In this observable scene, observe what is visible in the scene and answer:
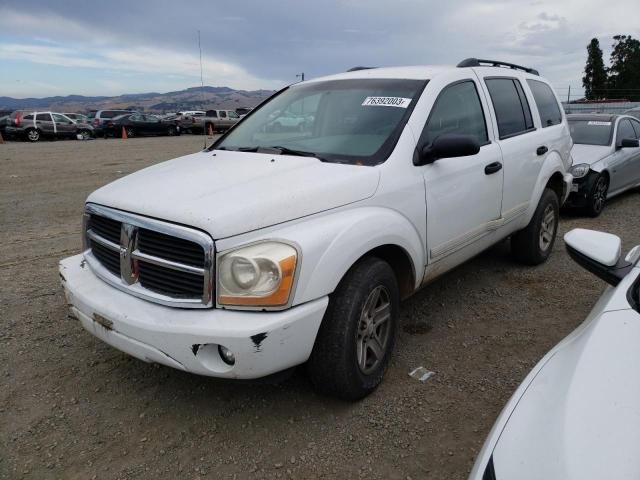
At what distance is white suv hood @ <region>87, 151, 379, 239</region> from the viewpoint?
2391 mm

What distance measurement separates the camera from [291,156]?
314 centimetres

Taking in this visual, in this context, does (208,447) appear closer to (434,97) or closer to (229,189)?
(229,189)

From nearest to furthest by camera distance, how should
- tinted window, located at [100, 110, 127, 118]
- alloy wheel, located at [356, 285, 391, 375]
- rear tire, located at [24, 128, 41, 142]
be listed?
alloy wheel, located at [356, 285, 391, 375] < rear tire, located at [24, 128, 41, 142] < tinted window, located at [100, 110, 127, 118]

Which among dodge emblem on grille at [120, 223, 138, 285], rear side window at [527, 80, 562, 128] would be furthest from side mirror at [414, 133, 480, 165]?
rear side window at [527, 80, 562, 128]

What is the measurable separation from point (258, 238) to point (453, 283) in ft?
9.20

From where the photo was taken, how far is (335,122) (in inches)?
135

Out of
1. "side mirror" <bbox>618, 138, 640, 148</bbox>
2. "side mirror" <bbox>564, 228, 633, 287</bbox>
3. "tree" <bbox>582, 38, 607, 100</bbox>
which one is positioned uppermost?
"tree" <bbox>582, 38, 607, 100</bbox>

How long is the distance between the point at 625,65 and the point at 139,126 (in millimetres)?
49753

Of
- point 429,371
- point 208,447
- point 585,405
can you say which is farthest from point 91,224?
point 585,405

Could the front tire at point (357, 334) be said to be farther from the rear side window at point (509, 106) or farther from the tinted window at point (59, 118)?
the tinted window at point (59, 118)

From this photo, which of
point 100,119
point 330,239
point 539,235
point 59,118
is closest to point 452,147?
point 330,239

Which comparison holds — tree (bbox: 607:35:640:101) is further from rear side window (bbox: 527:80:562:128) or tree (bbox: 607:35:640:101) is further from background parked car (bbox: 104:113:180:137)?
rear side window (bbox: 527:80:562:128)

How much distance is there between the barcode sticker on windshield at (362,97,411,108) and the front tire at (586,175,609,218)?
201 inches

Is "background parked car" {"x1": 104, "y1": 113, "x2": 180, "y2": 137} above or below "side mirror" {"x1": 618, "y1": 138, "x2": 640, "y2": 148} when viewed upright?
above
